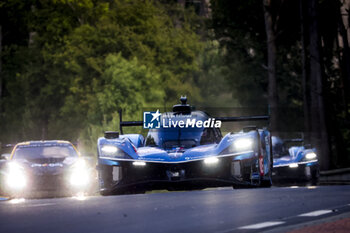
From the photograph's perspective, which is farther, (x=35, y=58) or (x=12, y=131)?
(x=12, y=131)

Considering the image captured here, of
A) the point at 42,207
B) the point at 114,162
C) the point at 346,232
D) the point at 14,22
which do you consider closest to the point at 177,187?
the point at 114,162

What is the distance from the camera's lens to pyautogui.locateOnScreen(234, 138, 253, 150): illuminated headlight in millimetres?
15773

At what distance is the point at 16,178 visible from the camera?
1986 centimetres

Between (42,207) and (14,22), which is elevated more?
(14,22)

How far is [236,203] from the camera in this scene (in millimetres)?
13672

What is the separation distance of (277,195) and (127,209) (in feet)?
11.0

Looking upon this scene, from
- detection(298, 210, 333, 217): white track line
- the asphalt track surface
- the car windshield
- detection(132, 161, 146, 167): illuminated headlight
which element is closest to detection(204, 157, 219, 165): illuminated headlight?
the asphalt track surface

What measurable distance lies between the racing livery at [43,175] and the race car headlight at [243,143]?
18.0ft

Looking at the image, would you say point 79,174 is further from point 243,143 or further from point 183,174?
point 243,143

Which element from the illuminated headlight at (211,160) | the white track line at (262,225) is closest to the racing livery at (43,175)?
the illuminated headlight at (211,160)

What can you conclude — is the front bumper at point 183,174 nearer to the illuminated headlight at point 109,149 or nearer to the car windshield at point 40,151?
the illuminated headlight at point 109,149

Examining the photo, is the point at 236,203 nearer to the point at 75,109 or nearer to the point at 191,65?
the point at 75,109

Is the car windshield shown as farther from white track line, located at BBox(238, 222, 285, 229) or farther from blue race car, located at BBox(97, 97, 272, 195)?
white track line, located at BBox(238, 222, 285, 229)

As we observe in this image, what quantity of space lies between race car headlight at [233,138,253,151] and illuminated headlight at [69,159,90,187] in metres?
5.56
